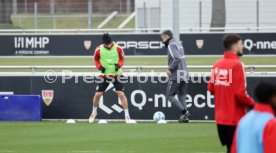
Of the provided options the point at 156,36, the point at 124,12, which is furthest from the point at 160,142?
the point at 124,12

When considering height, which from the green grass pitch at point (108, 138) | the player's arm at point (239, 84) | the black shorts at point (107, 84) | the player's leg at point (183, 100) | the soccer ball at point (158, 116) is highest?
the player's arm at point (239, 84)

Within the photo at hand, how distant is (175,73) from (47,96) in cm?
293

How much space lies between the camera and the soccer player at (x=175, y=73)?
17.0m

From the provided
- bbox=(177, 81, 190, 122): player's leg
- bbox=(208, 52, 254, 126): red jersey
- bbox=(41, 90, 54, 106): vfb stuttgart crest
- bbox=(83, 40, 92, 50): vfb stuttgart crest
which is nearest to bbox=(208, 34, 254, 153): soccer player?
bbox=(208, 52, 254, 126): red jersey

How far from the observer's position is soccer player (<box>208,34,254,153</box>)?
960 centimetres

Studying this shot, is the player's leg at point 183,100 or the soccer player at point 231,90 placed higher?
the soccer player at point 231,90

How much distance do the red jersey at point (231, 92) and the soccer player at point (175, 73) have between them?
715 cm

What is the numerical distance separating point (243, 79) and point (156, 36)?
76.4 feet

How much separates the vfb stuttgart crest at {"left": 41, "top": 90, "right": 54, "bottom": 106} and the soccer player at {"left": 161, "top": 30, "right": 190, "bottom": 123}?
104 inches

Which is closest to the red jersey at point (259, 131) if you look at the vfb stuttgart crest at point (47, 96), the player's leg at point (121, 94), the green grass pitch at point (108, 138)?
the green grass pitch at point (108, 138)

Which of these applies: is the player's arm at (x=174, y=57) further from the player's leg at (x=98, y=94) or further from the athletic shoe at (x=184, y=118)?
the player's leg at (x=98, y=94)

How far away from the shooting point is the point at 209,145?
1361 centimetres

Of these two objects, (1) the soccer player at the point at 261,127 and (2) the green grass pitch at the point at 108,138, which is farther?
(2) the green grass pitch at the point at 108,138

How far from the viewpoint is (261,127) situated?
6.29m
